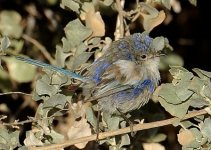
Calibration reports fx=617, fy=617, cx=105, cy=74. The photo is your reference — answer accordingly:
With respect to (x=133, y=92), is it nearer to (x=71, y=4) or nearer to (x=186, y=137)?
(x=186, y=137)

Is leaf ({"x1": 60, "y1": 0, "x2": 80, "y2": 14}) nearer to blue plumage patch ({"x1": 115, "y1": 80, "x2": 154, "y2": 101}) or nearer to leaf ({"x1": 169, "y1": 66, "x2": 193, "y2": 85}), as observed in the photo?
blue plumage patch ({"x1": 115, "y1": 80, "x2": 154, "y2": 101})

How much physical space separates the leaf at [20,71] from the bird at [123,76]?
55cm

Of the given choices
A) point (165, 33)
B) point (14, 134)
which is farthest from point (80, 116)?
point (165, 33)

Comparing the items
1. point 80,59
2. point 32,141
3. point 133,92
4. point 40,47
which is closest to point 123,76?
point 133,92

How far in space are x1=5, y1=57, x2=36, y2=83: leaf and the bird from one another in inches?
21.8

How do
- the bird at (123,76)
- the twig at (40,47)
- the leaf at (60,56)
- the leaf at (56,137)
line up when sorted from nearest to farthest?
1. the leaf at (56,137)
2. the bird at (123,76)
3. the leaf at (60,56)
4. the twig at (40,47)

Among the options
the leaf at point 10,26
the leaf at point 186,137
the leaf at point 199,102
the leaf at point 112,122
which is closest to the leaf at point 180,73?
the leaf at point 199,102

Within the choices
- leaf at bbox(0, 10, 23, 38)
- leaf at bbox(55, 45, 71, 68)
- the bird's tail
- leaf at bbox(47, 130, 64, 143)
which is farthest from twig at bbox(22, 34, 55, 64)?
leaf at bbox(47, 130, 64, 143)

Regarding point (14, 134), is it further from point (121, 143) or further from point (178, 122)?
point (178, 122)

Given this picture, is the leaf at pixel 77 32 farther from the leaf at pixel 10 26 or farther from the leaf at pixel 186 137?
the leaf at pixel 186 137

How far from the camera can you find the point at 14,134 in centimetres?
303

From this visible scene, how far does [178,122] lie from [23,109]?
5.00ft

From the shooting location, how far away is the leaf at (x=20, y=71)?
3809 millimetres

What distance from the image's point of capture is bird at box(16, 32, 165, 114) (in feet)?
10.8
